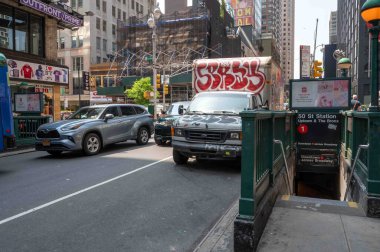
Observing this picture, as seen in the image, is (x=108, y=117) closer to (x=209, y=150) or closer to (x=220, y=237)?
(x=209, y=150)

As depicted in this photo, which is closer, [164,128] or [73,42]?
[164,128]

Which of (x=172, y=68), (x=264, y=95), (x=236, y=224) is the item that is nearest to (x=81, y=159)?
(x=264, y=95)

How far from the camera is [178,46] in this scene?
54062mm

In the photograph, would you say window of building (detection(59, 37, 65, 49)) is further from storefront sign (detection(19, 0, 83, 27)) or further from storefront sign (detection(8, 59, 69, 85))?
storefront sign (detection(8, 59, 69, 85))

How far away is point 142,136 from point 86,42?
52283 mm

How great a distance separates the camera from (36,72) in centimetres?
1964

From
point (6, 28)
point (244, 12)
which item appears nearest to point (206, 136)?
point (6, 28)

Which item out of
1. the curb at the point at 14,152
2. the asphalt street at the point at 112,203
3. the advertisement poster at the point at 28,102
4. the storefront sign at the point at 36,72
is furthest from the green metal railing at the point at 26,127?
the storefront sign at the point at 36,72

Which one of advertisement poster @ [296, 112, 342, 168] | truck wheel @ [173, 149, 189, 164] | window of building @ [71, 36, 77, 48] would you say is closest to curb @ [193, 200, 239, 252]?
truck wheel @ [173, 149, 189, 164]

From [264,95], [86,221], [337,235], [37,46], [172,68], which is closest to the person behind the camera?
[337,235]

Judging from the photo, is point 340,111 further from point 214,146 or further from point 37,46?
point 37,46

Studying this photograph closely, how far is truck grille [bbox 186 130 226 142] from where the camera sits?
314 inches

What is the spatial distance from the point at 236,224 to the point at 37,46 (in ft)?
67.8

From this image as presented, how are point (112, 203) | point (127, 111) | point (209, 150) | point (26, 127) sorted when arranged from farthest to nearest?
point (26, 127), point (127, 111), point (209, 150), point (112, 203)
